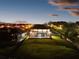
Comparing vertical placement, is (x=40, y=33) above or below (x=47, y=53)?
below

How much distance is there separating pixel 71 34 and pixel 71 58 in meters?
41.2

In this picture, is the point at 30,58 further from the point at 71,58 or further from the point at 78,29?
the point at 78,29

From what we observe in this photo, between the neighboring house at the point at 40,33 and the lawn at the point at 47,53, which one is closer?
the lawn at the point at 47,53

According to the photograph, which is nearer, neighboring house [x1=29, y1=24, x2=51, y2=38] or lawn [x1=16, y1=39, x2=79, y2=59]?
lawn [x1=16, y1=39, x2=79, y2=59]

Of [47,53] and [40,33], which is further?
[40,33]

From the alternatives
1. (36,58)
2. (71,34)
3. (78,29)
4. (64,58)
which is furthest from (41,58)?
(78,29)

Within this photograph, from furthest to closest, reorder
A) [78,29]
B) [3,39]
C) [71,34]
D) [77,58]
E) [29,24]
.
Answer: [29,24], [78,29], [71,34], [3,39], [77,58]

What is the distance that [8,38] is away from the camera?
45.1 metres

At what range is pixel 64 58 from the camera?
26281 mm

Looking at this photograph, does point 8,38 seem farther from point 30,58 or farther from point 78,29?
point 78,29

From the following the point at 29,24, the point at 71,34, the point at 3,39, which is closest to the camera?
the point at 3,39

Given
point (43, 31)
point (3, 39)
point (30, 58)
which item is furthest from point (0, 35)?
point (43, 31)

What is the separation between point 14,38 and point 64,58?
73.4 ft

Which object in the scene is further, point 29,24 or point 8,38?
point 29,24
